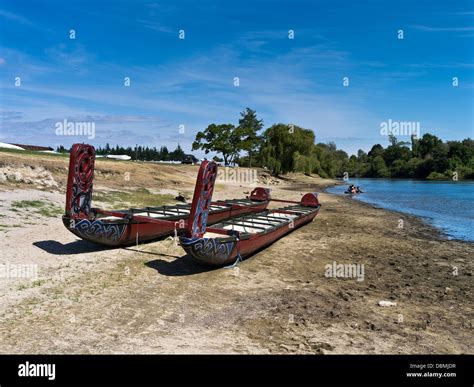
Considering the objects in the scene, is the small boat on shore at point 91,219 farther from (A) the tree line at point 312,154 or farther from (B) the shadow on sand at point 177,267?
(A) the tree line at point 312,154

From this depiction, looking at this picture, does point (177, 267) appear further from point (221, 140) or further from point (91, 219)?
point (221, 140)

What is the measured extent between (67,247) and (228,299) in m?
5.64

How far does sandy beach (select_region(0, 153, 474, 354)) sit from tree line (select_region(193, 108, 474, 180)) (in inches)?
1977

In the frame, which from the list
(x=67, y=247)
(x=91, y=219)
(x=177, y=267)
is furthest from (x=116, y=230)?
(x=177, y=267)

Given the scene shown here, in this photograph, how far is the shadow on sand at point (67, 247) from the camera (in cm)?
1005

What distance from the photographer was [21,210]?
536 inches

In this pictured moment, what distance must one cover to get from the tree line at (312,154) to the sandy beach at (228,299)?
50213mm

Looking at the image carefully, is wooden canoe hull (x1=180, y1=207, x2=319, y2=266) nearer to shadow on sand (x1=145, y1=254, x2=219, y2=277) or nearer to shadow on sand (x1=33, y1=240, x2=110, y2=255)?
shadow on sand (x1=145, y1=254, x2=219, y2=277)

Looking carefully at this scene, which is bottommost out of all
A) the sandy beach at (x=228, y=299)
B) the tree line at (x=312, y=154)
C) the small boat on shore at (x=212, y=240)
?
the sandy beach at (x=228, y=299)

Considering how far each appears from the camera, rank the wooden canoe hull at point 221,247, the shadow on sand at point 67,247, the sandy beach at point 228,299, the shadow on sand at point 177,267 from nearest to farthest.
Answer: the sandy beach at point 228,299 < the wooden canoe hull at point 221,247 < the shadow on sand at point 177,267 < the shadow on sand at point 67,247

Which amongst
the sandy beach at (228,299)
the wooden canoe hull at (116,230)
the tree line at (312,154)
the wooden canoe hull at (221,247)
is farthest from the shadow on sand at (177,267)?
the tree line at (312,154)

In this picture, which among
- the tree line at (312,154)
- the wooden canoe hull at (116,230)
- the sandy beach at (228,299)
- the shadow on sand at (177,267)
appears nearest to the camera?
the sandy beach at (228,299)

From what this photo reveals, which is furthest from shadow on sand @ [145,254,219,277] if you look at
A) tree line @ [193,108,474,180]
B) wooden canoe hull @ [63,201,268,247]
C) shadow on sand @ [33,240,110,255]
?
tree line @ [193,108,474,180]
